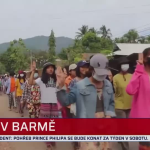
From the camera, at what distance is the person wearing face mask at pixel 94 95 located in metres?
3.29

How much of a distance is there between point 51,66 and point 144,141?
2026mm

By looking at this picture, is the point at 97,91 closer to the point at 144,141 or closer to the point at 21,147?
the point at 144,141

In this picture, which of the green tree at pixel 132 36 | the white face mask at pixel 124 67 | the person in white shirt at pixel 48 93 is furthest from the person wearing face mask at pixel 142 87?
the green tree at pixel 132 36

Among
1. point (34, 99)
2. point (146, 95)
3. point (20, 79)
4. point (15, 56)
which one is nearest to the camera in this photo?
point (146, 95)

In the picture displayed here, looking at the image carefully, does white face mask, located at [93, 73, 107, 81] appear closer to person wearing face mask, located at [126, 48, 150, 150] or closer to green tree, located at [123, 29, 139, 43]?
person wearing face mask, located at [126, 48, 150, 150]

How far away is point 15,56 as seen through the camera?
19422 mm

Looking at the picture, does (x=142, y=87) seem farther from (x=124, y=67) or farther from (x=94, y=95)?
(x=124, y=67)

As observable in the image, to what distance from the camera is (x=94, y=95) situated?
10.9ft

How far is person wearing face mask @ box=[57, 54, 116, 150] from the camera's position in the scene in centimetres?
329

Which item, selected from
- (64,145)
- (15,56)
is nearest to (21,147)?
(64,145)

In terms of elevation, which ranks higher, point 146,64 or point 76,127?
point 146,64
